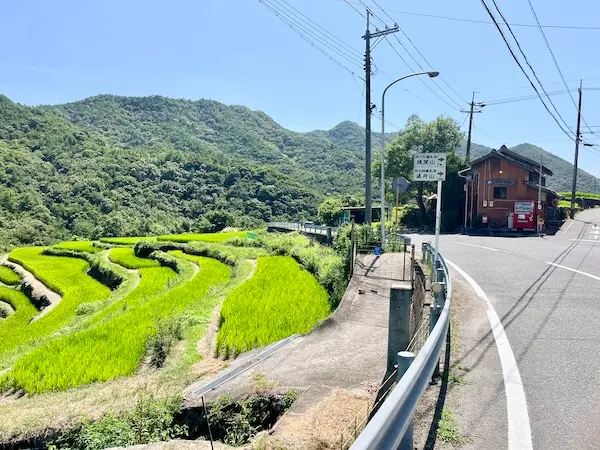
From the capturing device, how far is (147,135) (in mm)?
145250

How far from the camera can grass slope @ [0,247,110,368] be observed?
673 inches

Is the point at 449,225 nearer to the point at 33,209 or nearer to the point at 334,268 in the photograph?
the point at 334,268

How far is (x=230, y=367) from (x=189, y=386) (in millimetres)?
813

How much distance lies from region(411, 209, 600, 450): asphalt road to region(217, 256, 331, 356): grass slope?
4.62 m

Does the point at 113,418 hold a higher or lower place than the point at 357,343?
lower

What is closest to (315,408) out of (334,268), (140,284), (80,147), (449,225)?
(334,268)

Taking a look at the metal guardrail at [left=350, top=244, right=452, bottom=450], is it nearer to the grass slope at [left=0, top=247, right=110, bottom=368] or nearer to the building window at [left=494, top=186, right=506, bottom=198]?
the grass slope at [left=0, top=247, right=110, bottom=368]

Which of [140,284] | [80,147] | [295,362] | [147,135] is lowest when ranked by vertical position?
[140,284]

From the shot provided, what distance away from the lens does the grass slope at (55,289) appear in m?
17.1

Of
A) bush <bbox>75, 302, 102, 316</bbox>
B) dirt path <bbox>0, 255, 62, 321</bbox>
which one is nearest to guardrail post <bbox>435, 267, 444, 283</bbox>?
bush <bbox>75, 302, 102, 316</bbox>

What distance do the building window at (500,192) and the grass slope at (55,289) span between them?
110ft

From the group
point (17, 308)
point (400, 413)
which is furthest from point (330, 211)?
point (400, 413)

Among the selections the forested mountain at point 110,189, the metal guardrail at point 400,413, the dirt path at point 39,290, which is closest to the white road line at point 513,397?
the metal guardrail at point 400,413

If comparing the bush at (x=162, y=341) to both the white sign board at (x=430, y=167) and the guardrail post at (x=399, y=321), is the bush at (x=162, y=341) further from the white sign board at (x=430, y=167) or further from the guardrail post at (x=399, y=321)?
the white sign board at (x=430, y=167)
